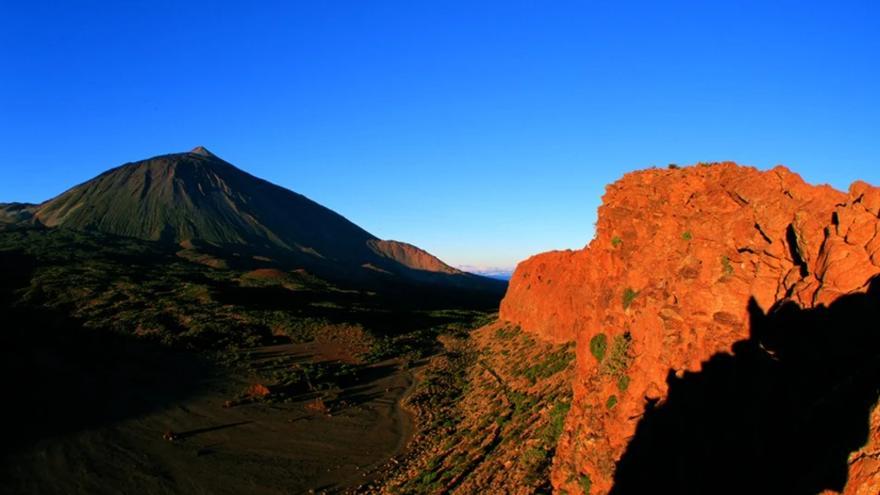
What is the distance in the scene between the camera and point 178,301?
68.9 m

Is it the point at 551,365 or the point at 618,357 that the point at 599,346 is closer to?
the point at 618,357

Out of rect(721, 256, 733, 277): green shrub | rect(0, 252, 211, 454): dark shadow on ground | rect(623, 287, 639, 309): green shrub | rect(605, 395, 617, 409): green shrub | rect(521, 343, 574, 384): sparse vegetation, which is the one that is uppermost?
rect(721, 256, 733, 277): green shrub

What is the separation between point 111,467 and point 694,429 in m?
28.0

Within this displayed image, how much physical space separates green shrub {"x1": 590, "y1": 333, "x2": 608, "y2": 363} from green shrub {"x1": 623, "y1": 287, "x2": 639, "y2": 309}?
1.23 metres

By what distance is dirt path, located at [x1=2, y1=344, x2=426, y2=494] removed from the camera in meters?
25.1

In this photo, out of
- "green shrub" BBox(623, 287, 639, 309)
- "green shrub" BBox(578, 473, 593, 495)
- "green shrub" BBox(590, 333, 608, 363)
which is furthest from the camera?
"green shrub" BBox(590, 333, 608, 363)

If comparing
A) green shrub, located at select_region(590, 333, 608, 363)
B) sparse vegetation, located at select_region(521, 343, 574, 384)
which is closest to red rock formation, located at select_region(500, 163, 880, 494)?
green shrub, located at select_region(590, 333, 608, 363)

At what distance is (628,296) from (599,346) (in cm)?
178

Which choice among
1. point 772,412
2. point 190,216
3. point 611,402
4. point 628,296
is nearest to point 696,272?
point 628,296

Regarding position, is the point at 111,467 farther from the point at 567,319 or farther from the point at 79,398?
the point at 567,319

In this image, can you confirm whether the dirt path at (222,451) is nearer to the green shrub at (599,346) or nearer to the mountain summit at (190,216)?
the green shrub at (599,346)

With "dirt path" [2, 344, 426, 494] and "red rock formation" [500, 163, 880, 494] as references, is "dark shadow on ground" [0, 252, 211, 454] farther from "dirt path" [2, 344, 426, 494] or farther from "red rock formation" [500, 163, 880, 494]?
"red rock formation" [500, 163, 880, 494]

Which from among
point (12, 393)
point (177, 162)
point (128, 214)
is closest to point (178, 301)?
point (12, 393)

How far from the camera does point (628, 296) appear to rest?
15.5 metres
